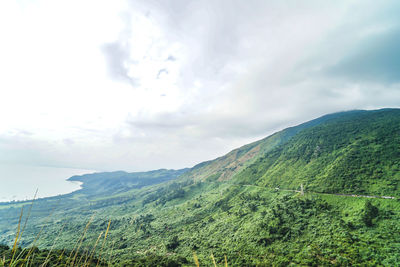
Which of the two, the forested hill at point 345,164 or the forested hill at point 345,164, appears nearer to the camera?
the forested hill at point 345,164

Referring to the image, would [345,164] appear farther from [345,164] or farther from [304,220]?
[304,220]

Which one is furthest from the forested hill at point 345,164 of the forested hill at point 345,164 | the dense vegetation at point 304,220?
the dense vegetation at point 304,220

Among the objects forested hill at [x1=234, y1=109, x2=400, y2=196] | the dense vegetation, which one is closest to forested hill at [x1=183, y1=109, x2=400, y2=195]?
forested hill at [x1=234, y1=109, x2=400, y2=196]

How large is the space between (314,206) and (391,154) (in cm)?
2531

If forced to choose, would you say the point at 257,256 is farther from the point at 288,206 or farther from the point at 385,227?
the point at 385,227

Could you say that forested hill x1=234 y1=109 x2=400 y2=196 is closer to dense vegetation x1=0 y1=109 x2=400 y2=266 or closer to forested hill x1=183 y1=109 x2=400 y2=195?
forested hill x1=183 y1=109 x2=400 y2=195

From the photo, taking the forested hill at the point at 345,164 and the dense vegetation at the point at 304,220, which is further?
the forested hill at the point at 345,164

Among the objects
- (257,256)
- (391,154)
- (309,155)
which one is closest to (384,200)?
(391,154)

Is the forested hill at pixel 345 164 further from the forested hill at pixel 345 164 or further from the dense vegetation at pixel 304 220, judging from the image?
the dense vegetation at pixel 304 220


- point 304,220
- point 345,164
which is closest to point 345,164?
point 345,164

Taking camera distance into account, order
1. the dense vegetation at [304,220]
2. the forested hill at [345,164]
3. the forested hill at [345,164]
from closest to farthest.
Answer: the dense vegetation at [304,220] → the forested hill at [345,164] → the forested hill at [345,164]

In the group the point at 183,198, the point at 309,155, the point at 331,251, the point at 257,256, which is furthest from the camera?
the point at 183,198

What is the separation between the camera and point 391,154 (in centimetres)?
4188

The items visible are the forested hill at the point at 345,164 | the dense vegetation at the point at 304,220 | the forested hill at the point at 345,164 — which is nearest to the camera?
the dense vegetation at the point at 304,220
